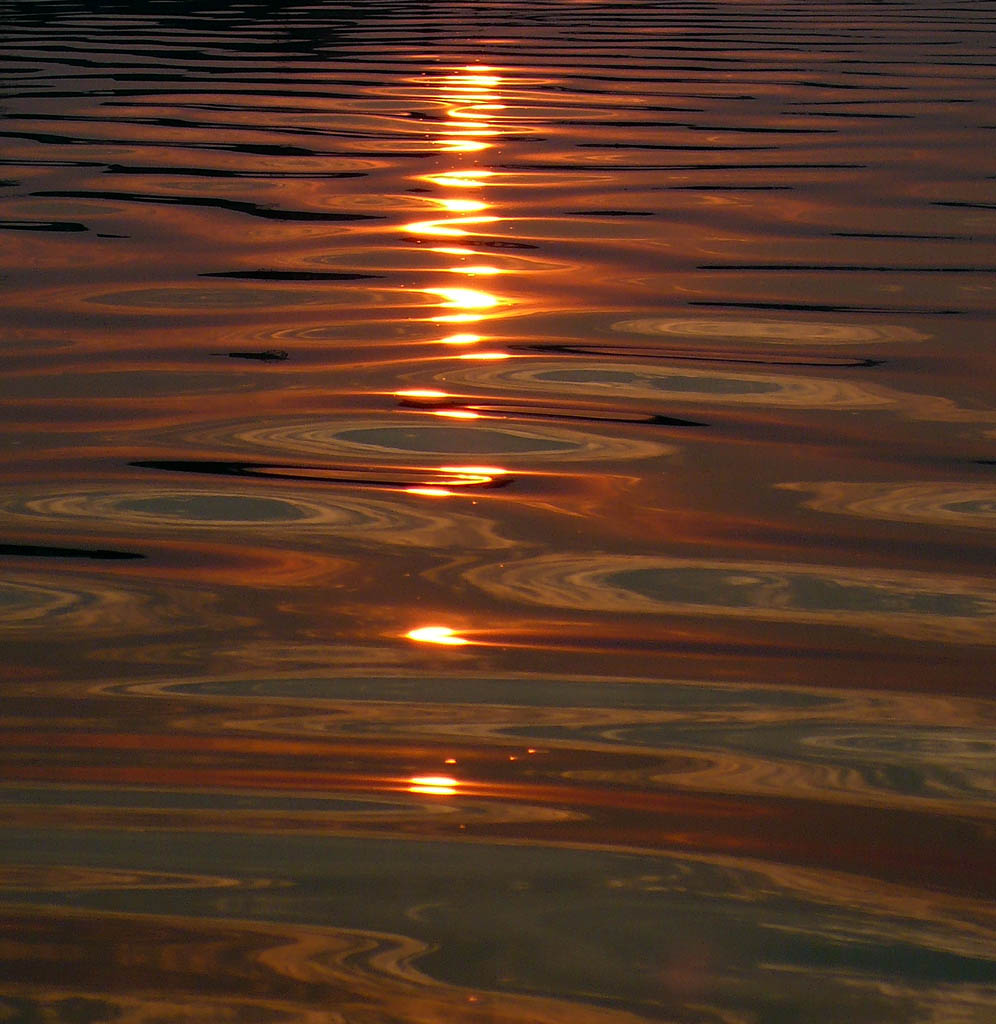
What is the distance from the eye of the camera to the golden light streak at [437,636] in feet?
5.15

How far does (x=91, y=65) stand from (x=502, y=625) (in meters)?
5.78

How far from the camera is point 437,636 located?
5.20 feet

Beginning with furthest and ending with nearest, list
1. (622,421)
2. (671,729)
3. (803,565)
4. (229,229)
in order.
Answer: (229,229) → (622,421) → (803,565) → (671,729)

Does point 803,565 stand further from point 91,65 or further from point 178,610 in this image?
point 91,65

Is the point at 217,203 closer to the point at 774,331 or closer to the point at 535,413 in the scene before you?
the point at 774,331

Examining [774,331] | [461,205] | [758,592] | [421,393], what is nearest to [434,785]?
[758,592]

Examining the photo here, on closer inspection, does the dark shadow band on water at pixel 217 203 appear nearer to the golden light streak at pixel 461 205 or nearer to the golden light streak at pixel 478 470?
the golden light streak at pixel 461 205

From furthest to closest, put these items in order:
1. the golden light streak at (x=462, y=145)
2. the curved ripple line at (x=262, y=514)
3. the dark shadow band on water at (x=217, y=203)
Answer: the golden light streak at (x=462, y=145) < the dark shadow band on water at (x=217, y=203) < the curved ripple line at (x=262, y=514)

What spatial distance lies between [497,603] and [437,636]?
0.11m

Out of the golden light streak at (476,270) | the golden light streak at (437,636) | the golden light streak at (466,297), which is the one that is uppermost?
the golden light streak at (476,270)

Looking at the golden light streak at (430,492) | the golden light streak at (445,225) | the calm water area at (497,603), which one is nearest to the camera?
the calm water area at (497,603)

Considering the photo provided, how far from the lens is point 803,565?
175 centimetres

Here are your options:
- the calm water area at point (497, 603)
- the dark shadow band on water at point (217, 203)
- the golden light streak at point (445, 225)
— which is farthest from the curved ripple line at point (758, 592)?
Answer: the dark shadow band on water at point (217, 203)

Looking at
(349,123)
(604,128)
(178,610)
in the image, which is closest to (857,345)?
(178,610)
